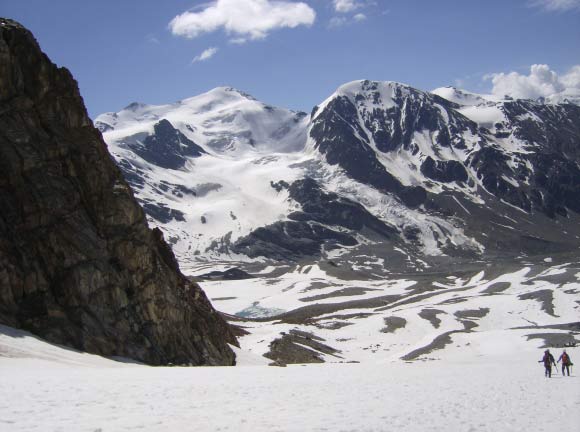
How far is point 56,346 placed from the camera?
110ft

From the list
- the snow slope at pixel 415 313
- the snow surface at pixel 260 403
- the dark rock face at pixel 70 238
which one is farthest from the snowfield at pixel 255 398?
the snow slope at pixel 415 313

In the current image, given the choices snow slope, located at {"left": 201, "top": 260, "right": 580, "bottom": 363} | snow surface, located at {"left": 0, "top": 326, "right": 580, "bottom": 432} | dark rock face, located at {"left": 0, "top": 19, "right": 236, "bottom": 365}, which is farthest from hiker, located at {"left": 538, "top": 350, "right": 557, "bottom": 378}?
snow slope, located at {"left": 201, "top": 260, "right": 580, "bottom": 363}

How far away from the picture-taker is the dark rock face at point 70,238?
3672cm

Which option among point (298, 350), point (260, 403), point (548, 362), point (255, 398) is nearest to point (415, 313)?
point (298, 350)

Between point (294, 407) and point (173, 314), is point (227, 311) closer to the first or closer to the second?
point (173, 314)

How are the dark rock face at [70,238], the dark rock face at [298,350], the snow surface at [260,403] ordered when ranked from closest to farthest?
1. the snow surface at [260,403]
2. the dark rock face at [70,238]
3. the dark rock face at [298,350]

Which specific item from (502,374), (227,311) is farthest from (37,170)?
(227,311)

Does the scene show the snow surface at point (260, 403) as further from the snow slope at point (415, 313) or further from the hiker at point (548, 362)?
the snow slope at point (415, 313)

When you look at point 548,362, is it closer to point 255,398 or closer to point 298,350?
Answer: point 255,398

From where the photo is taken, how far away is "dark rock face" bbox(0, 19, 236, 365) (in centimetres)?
3672

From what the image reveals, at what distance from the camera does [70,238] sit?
3997 centimetres

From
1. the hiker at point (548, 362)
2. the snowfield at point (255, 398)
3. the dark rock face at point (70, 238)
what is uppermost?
the dark rock face at point (70, 238)

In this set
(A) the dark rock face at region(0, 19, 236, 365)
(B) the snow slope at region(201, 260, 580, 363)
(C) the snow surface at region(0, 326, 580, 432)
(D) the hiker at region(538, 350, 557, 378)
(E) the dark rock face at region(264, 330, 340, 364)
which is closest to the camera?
(C) the snow surface at region(0, 326, 580, 432)

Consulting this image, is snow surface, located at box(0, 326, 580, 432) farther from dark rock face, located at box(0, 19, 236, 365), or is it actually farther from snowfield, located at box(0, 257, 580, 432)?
dark rock face, located at box(0, 19, 236, 365)
